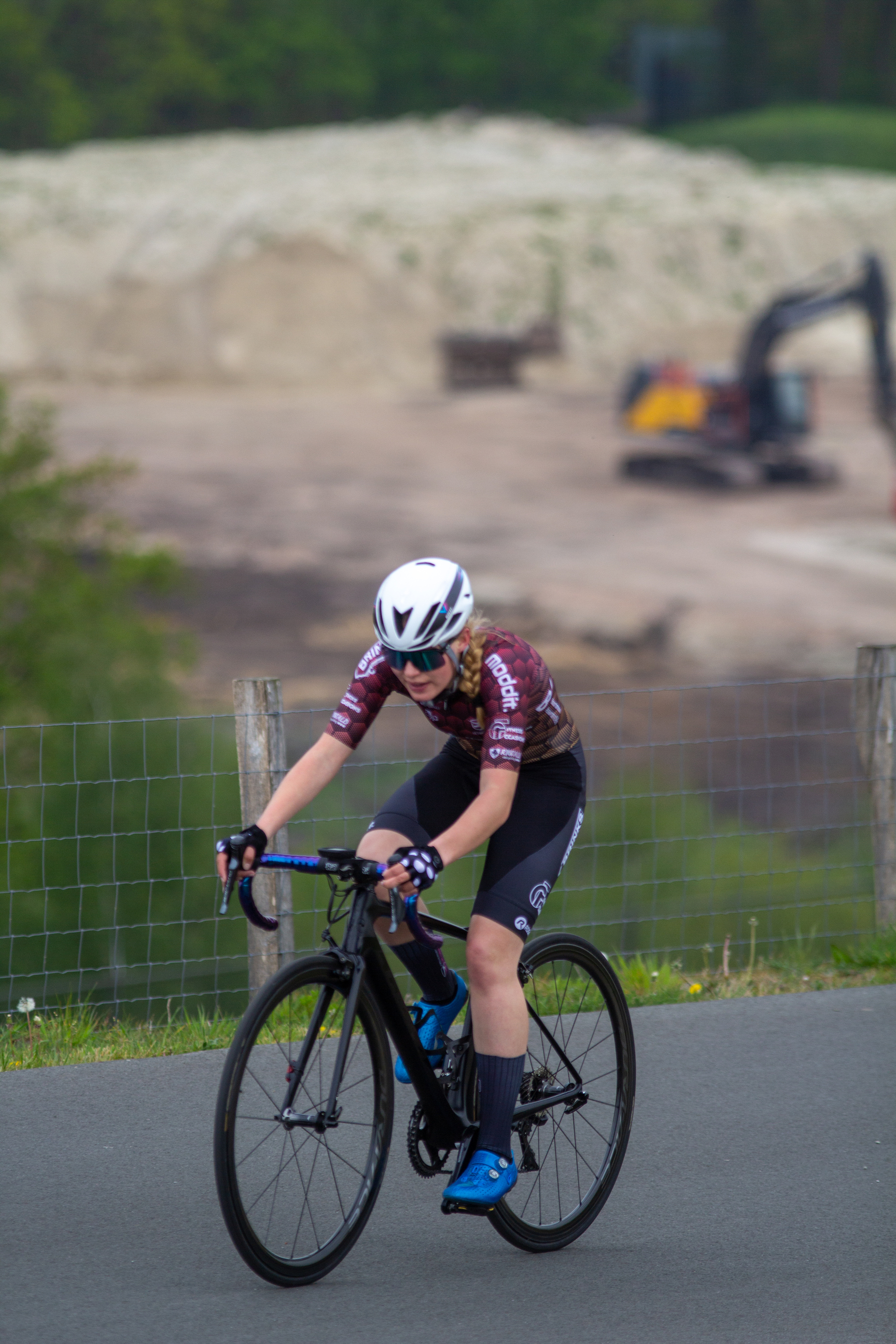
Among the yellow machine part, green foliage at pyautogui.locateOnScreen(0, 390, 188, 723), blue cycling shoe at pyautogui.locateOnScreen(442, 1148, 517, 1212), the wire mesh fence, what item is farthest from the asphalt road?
the yellow machine part

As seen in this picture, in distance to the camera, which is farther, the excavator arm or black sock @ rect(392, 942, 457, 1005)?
the excavator arm

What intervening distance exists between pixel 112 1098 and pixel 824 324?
49141 millimetres

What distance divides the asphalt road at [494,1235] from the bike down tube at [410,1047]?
1.15 ft

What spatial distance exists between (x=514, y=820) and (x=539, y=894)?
0.66ft

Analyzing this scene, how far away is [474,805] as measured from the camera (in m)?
3.64

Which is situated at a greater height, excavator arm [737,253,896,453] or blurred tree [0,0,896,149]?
blurred tree [0,0,896,149]

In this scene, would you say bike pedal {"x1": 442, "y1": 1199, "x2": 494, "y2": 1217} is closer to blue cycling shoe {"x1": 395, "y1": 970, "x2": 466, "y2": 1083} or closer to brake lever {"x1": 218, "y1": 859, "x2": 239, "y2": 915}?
blue cycling shoe {"x1": 395, "y1": 970, "x2": 466, "y2": 1083}

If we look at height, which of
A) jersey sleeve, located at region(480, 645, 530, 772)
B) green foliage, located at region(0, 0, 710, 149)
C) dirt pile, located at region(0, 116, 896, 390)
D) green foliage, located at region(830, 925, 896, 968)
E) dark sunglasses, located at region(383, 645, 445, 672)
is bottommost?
green foliage, located at region(830, 925, 896, 968)

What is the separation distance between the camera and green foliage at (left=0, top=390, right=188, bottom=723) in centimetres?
2153

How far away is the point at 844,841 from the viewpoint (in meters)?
22.6

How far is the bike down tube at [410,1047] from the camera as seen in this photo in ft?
12.0

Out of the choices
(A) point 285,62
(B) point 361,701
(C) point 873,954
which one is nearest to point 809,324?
(C) point 873,954

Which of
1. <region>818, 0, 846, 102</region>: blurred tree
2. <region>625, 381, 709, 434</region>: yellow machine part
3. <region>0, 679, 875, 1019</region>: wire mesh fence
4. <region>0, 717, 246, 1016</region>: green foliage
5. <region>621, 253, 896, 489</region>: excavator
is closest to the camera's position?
<region>0, 679, 875, 1019</region>: wire mesh fence

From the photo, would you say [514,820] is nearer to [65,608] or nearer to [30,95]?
[65,608]
